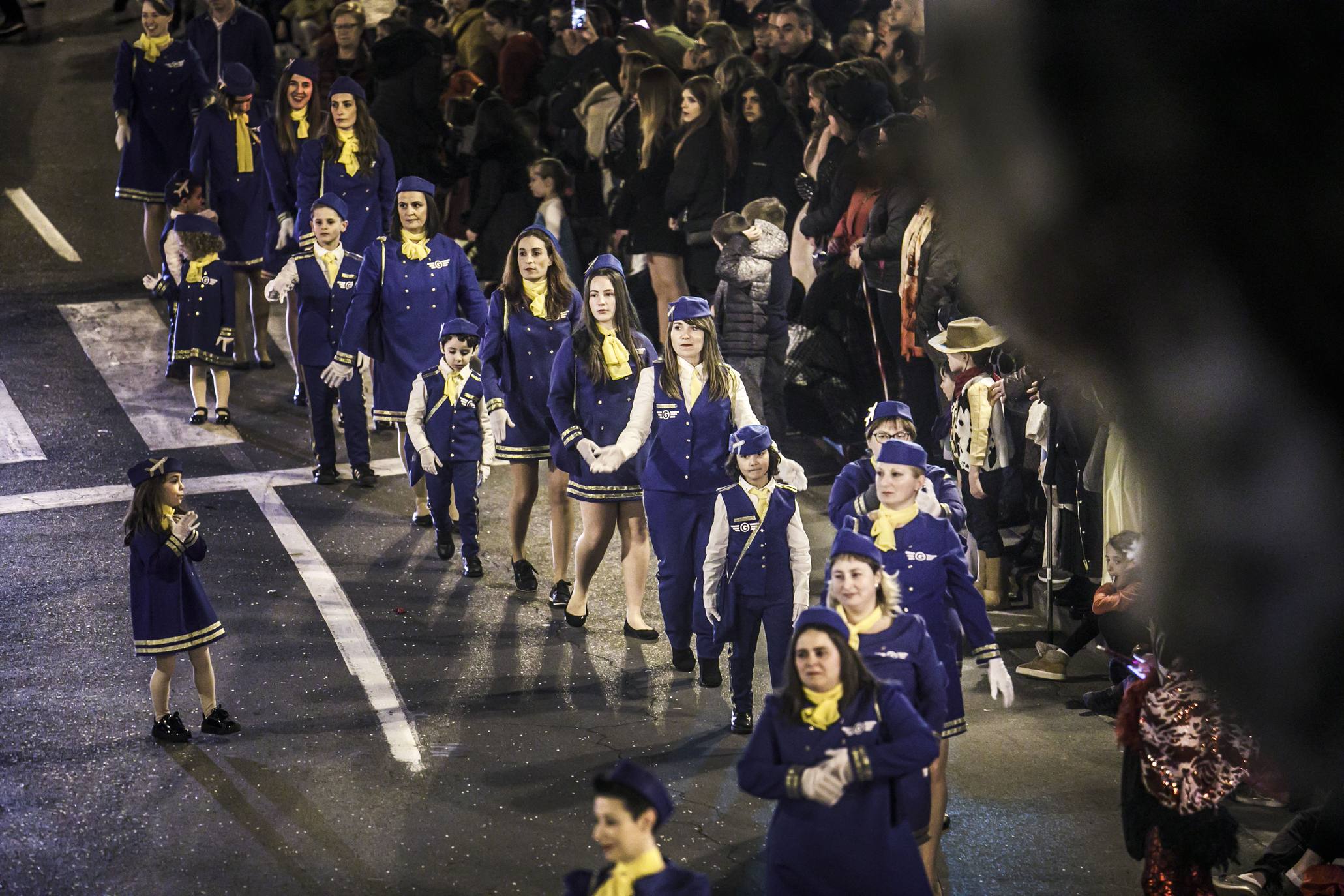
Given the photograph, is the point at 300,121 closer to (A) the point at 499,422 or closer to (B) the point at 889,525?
(A) the point at 499,422

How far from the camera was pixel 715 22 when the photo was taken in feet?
46.0

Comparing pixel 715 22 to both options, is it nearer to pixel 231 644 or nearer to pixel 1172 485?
pixel 231 644

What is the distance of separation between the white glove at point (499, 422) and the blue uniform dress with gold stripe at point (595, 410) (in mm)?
576

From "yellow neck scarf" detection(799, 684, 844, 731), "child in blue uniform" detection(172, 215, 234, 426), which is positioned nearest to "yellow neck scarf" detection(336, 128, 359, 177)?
"child in blue uniform" detection(172, 215, 234, 426)

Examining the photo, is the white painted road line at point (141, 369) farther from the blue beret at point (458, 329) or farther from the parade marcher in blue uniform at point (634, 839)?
the parade marcher in blue uniform at point (634, 839)

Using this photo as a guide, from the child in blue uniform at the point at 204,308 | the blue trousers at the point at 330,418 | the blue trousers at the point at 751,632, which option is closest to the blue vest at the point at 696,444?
the blue trousers at the point at 751,632

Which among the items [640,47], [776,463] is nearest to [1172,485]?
[776,463]

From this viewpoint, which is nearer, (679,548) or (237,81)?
(679,548)

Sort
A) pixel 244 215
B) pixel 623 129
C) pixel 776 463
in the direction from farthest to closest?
pixel 244 215 → pixel 623 129 → pixel 776 463

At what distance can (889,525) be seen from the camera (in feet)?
22.0

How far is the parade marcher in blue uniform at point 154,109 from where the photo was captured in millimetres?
14648

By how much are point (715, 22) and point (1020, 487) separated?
21.1 feet

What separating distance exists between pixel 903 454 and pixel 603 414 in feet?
8.92

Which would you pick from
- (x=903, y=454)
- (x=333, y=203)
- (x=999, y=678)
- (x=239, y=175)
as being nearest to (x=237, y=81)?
(x=239, y=175)
